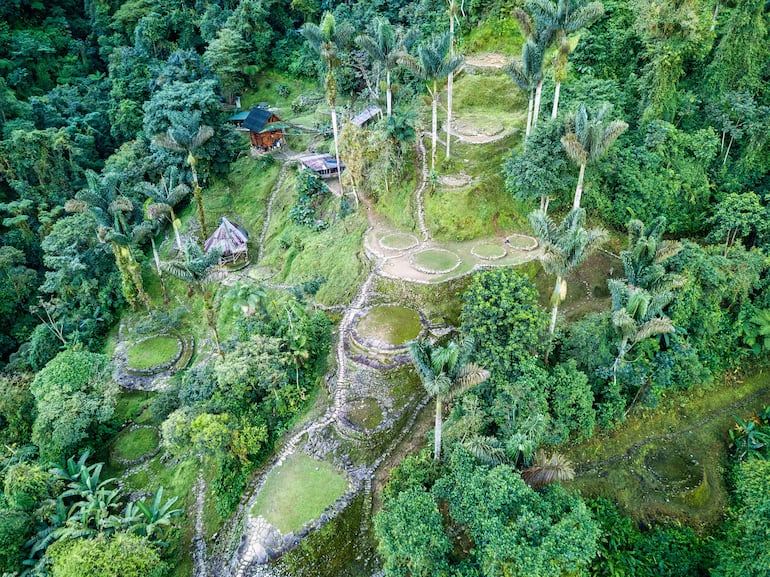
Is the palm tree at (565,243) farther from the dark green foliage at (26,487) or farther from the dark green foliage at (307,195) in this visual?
the dark green foliage at (26,487)

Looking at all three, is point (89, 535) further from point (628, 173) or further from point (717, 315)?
point (628, 173)

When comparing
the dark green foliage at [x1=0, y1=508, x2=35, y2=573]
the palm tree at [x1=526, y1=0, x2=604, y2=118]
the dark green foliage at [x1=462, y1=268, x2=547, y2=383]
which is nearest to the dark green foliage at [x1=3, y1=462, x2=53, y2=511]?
the dark green foliage at [x1=0, y1=508, x2=35, y2=573]

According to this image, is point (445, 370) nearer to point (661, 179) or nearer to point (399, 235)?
point (399, 235)

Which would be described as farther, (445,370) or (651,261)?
(651,261)

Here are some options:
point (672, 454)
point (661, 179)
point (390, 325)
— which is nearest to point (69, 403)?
point (390, 325)

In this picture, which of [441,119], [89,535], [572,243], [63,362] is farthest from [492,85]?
[89,535]

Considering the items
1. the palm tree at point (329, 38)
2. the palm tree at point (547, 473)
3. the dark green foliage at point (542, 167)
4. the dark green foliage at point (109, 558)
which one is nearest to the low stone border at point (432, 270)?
the dark green foliage at point (542, 167)
